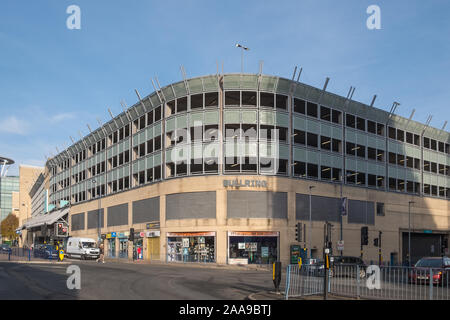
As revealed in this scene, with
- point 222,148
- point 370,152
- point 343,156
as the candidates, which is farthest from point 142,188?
point 370,152

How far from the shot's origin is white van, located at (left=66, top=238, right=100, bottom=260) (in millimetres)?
52656

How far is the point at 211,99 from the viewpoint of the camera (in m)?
51.5

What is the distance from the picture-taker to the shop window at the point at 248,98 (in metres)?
51.2

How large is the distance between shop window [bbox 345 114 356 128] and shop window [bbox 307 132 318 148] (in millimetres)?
6303

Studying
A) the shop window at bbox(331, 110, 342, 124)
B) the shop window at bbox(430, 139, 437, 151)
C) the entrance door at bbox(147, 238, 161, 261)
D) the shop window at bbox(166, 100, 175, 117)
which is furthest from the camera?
the shop window at bbox(430, 139, 437, 151)

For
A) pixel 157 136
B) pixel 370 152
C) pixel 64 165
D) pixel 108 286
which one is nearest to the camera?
pixel 108 286

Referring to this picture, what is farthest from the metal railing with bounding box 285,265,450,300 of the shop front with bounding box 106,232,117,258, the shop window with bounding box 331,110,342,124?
the shop front with bounding box 106,232,117,258

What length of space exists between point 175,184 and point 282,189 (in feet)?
38.7

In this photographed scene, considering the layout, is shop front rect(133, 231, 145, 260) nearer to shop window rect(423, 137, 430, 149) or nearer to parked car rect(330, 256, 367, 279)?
parked car rect(330, 256, 367, 279)

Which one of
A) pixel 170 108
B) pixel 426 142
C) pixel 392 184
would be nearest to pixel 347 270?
pixel 170 108

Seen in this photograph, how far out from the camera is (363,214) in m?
59.0


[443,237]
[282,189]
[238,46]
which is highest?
[238,46]
